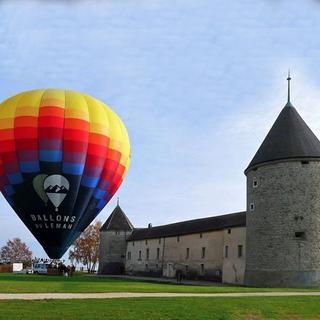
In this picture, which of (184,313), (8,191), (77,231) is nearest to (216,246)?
(77,231)

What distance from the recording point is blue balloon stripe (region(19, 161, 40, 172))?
2197 centimetres

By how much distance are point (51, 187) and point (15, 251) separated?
81.4m

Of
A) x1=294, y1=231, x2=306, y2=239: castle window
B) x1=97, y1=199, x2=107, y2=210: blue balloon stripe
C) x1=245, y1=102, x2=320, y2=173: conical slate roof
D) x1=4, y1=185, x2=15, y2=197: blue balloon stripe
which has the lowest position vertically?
x1=294, y1=231, x2=306, y2=239: castle window

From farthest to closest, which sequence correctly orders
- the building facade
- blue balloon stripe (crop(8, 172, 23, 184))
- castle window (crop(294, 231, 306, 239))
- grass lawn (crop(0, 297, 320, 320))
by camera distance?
the building facade
castle window (crop(294, 231, 306, 239))
blue balloon stripe (crop(8, 172, 23, 184))
grass lawn (crop(0, 297, 320, 320))

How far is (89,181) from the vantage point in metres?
22.7

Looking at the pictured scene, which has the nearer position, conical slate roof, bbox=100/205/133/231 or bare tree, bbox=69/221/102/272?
conical slate roof, bbox=100/205/133/231

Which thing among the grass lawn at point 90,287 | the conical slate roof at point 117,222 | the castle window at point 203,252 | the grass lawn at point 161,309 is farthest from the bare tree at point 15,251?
the grass lawn at point 161,309

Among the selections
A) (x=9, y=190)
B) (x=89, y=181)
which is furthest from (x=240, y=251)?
(x=9, y=190)

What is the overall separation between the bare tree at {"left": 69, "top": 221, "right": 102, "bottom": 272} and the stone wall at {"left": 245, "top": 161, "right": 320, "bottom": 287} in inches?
1607

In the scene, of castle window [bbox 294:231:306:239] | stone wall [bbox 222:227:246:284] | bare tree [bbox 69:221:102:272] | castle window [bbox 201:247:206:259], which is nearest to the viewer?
castle window [bbox 294:231:306:239]

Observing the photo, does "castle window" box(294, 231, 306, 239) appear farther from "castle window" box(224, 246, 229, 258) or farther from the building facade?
"castle window" box(224, 246, 229, 258)

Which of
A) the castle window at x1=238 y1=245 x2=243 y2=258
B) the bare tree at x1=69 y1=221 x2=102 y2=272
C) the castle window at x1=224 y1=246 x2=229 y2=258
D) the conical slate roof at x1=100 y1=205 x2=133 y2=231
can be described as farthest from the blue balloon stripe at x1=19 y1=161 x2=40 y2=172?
the bare tree at x1=69 y1=221 x2=102 y2=272

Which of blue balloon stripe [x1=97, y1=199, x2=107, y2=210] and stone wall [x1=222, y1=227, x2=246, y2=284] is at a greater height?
blue balloon stripe [x1=97, y1=199, x2=107, y2=210]

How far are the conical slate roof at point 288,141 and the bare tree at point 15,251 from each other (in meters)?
71.5
